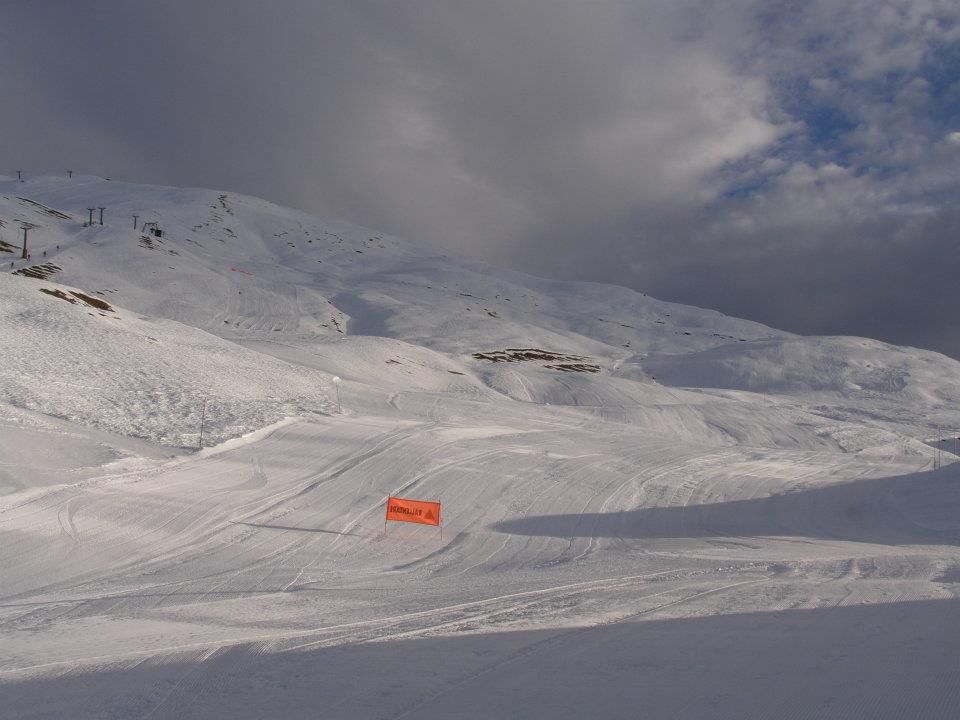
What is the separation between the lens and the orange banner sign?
1330cm

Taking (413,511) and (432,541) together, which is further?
(413,511)

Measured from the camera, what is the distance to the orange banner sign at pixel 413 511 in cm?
1330

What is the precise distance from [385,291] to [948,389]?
193ft

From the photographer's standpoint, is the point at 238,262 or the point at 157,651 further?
the point at 238,262

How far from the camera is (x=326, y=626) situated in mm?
7625

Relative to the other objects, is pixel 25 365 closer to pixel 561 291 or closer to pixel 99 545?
pixel 99 545

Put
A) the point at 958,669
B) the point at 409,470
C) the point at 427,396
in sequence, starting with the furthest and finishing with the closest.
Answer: the point at 427,396 → the point at 409,470 → the point at 958,669

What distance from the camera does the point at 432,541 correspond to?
13227 millimetres

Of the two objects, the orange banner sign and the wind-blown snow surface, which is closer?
Result: the wind-blown snow surface

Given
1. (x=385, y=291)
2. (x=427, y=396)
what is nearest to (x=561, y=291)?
(x=385, y=291)

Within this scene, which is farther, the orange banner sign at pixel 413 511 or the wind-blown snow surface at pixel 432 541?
the orange banner sign at pixel 413 511

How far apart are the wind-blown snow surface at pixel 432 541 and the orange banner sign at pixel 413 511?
0.34m

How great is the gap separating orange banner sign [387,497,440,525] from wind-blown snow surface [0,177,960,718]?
1.12 ft

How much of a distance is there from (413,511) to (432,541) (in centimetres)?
70
